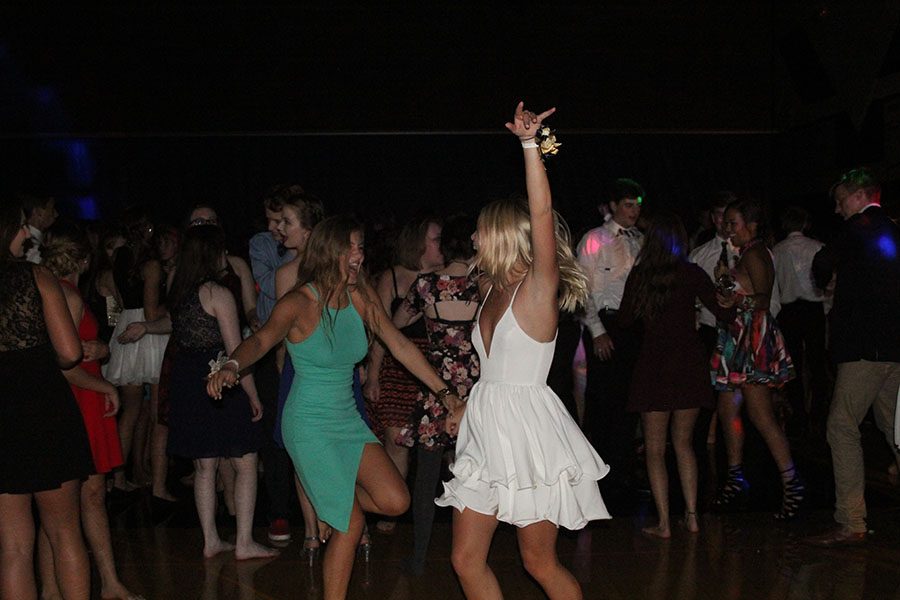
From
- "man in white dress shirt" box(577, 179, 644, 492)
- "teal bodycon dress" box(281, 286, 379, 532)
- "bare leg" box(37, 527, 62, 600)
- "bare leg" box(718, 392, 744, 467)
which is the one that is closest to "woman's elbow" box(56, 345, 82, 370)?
"teal bodycon dress" box(281, 286, 379, 532)

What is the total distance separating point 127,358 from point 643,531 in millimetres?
3267

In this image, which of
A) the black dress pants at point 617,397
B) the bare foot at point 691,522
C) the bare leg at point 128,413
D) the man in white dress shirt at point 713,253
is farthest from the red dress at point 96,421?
the man in white dress shirt at point 713,253

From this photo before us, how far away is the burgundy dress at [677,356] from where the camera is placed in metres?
5.18

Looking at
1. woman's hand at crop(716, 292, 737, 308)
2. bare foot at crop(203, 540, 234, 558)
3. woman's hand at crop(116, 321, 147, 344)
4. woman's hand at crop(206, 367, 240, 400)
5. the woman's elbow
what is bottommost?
bare foot at crop(203, 540, 234, 558)

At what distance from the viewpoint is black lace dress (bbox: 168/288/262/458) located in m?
4.85

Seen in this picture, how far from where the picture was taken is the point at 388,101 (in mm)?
11703

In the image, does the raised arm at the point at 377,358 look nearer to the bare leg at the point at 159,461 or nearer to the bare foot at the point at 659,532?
the bare leg at the point at 159,461

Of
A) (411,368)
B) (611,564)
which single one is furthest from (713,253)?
(411,368)

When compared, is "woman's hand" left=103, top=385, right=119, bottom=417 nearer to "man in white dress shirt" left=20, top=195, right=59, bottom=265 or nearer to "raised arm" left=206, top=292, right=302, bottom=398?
"raised arm" left=206, top=292, right=302, bottom=398

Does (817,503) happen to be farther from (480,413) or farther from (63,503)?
(63,503)

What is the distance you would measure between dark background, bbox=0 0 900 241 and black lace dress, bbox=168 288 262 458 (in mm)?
6915

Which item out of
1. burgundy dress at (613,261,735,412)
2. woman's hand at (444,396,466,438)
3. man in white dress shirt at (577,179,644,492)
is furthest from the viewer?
man in white dress shirt at (577,179,644,492)

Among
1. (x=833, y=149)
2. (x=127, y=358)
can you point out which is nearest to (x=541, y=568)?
(x=127, y=358)

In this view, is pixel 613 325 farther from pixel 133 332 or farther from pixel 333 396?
pixel 333 396
